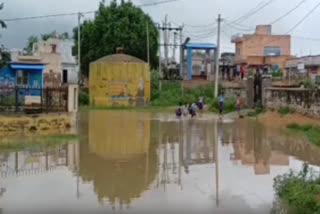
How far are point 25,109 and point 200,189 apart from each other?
13.3 m

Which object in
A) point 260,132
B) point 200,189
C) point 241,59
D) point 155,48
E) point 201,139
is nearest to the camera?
point 200,189

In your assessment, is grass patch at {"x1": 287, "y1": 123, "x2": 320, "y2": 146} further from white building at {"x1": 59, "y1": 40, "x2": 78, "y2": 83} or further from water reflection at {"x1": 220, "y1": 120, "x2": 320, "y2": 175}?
white building at {"x1": 59, "y1": 40, "x2": 78, "y2": 83}

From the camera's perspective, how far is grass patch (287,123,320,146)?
2102 cm

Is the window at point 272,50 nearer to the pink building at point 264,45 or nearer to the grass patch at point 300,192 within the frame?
the pink building at point 264,45

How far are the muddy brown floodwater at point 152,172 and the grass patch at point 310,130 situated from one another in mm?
433

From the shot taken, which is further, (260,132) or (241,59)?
(241,59)

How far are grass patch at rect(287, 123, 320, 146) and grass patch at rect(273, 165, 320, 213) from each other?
30.1 feet

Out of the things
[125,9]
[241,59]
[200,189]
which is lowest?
[200,189]

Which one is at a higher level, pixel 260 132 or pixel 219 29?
pixel 219 29

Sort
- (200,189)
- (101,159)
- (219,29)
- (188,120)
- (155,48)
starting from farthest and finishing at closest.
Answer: (155,48)
(219,29)
(188,120)
(101,159)
(200,189)

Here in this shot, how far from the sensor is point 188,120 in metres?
32.5

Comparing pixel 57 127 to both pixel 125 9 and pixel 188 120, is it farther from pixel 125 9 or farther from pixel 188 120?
pixel 125 9

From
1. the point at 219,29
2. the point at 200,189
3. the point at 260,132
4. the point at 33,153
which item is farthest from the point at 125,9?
the point at 200,189

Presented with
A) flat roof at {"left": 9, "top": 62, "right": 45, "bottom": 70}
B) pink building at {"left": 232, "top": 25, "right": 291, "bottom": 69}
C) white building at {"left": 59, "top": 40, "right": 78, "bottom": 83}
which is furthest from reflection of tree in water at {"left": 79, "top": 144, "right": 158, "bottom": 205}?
pink building at {"left": 232, "top": 25, "right": 291, "bottom": 69}
